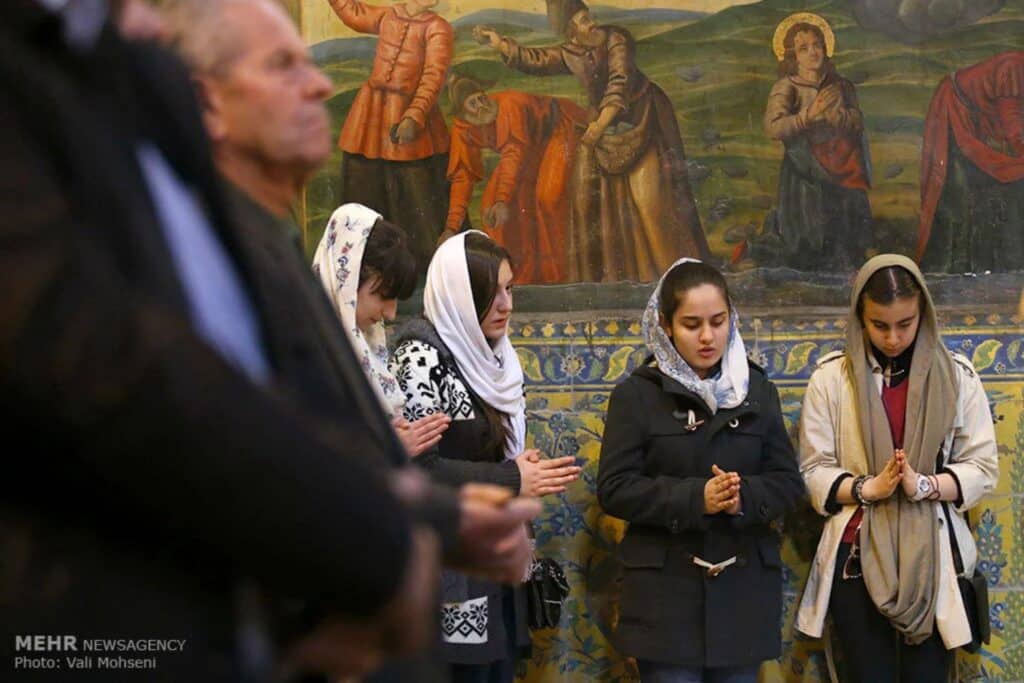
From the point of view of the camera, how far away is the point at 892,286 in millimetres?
6297

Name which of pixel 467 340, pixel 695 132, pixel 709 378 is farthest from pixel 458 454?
pixel 695 132

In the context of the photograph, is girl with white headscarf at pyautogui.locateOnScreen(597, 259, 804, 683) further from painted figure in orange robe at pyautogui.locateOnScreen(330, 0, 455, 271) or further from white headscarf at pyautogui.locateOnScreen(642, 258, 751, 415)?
painted figure in orange robe at pyautogui.locateOnScreen(330, 0, 455, 271)

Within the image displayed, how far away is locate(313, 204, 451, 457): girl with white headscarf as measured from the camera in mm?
5172

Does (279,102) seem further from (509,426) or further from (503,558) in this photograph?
(509,426)

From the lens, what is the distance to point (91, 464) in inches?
50.3

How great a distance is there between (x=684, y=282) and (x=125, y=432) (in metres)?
4.94

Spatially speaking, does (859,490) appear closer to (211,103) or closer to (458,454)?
→ (458,454)

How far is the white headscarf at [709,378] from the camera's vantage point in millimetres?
6012

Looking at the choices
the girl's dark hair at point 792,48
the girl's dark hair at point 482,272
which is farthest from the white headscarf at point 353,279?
the girl's dark hair at point 792,48

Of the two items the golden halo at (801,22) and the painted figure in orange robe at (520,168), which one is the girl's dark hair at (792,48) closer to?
the golden halo at (801,22)

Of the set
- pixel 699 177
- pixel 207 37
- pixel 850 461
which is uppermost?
pixel 699 177

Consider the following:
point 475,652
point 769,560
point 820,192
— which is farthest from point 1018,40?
point 475,652

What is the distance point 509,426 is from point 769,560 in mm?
1296

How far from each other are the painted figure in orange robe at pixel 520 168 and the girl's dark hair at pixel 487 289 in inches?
42.4
